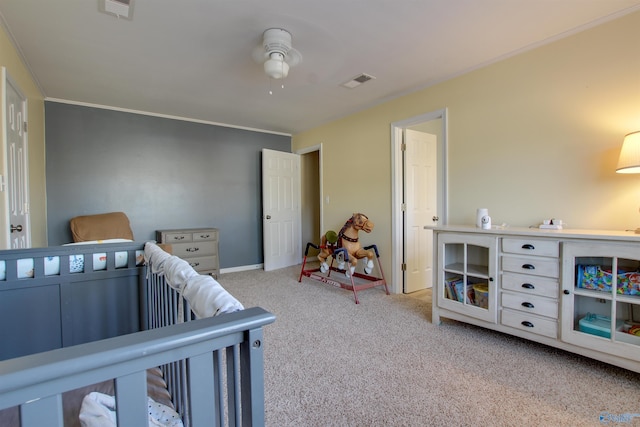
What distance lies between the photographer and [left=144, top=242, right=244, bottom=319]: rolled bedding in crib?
69cm

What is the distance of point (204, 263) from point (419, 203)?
2963 millimetres

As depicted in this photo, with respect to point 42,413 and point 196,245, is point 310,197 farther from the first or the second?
point 42,413

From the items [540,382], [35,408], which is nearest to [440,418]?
[540,382]

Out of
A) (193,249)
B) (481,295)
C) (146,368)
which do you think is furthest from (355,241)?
(146,368)

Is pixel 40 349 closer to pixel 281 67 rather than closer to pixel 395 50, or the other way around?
pixel 281 67

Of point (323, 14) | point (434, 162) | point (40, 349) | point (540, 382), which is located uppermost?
point (323, 14)

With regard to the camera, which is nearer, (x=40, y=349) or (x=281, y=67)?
(x=40, y=349)

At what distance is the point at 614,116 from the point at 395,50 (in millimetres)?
1593

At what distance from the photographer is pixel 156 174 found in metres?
4.11

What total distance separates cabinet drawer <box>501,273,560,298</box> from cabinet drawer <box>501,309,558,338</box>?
0.55ft

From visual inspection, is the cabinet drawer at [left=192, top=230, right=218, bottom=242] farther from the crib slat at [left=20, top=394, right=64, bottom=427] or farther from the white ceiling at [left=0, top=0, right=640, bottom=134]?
the crib slat at [left=20, top=394, right=64, bottom=427]

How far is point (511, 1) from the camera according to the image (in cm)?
186

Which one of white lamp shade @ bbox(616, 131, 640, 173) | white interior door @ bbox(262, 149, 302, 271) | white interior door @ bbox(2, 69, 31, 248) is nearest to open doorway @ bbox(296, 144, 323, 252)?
white interior door @ bbox(262, 149, 302, 271)

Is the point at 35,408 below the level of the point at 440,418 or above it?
above
